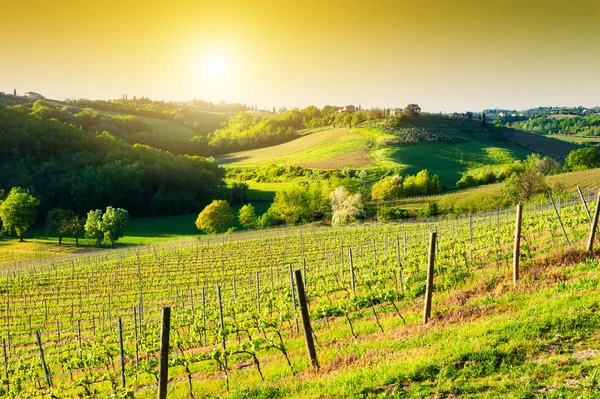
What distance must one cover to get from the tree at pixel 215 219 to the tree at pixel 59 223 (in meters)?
20.9

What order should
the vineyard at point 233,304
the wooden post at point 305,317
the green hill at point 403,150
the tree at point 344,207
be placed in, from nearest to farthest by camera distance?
the wooden post at point 305,317 → the vineyard at point 233,304 → the tree at point 344,207 → the green hill at point 403,150

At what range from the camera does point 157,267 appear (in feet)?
146

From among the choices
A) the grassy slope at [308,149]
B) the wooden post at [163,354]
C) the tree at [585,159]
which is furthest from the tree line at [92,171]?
the wooden post at [163,354]

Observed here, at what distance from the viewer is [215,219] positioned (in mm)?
72312

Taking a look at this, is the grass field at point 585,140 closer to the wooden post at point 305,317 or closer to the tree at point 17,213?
the tree at point 17,213

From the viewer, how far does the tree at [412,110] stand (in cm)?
15575

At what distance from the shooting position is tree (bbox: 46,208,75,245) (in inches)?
2744

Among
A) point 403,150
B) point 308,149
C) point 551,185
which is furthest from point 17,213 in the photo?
point 403,150

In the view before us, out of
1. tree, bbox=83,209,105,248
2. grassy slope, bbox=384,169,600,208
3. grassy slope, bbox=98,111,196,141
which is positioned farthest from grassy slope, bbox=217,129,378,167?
tree, bbox=83,209,105,248

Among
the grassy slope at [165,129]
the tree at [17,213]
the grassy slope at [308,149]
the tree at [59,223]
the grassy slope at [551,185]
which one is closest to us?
the tree at [59,223]

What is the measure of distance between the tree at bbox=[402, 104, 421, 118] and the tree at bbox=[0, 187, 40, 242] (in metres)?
121

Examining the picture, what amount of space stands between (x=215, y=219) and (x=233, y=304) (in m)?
51.2

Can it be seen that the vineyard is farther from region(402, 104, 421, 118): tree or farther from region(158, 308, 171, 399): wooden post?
region(402, 104, 421, 118): tree

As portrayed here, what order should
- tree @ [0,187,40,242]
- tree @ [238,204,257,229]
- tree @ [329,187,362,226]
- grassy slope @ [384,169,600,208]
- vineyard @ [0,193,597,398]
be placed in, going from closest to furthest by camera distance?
1. vineyard @ [0,193,597,398]
2. tree @ [0,187,40,242]
3. grassy slope @ [384,169,600,208]
4. tree @ [238,204,257,229]
5. tree @ [329,187,362,226]
